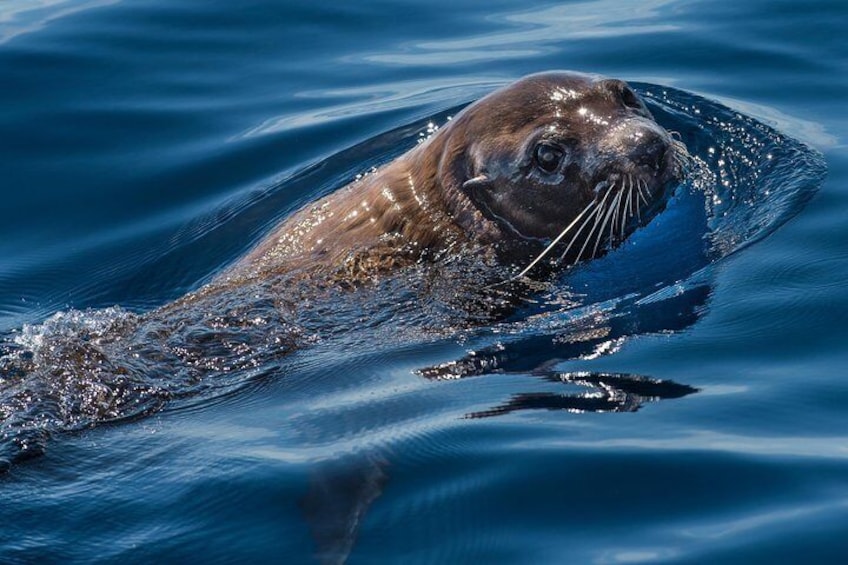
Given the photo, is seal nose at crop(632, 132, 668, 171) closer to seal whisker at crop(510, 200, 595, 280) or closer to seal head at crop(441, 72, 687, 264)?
seal head at crop(441, 72, 687, 264)

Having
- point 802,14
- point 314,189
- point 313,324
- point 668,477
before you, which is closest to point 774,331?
point 668,477

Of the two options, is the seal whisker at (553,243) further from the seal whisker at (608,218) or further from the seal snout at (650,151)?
the seal snout at (650,151)

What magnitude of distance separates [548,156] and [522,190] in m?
0.30

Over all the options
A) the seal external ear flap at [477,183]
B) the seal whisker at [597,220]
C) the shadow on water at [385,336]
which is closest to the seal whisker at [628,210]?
the seal whisker at [597,220]

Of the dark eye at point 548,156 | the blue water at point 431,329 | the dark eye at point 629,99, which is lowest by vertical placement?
the blue water at point 431,329

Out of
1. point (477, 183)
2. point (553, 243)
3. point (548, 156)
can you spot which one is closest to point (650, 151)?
point (548, 156)

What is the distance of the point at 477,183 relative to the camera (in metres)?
8.70

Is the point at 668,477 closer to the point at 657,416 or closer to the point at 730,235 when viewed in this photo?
the point at 657,416

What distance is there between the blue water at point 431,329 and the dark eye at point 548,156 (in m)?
0.67

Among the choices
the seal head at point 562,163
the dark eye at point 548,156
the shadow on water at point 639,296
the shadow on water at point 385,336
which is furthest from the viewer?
the dark eye at point 548,156

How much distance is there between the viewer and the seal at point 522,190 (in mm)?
8430

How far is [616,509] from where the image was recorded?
5.83 metres

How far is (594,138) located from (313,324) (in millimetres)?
2036

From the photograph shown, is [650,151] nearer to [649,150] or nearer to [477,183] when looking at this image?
[649,150]
